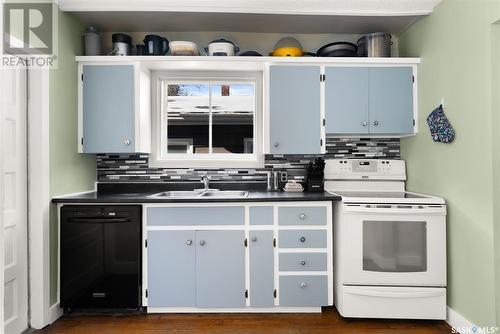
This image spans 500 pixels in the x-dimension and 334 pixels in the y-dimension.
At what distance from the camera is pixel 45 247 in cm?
234

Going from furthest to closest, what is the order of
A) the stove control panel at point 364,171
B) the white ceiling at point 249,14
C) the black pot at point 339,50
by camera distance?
the stove control panel at point 364,171, the black pot at point 339,50, the white ceiling at point 249,14

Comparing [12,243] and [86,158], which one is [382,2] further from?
[12,243]

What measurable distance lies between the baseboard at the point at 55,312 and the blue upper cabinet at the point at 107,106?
4.02ft

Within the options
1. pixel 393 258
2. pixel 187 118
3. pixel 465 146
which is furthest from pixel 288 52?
pixel 393 258

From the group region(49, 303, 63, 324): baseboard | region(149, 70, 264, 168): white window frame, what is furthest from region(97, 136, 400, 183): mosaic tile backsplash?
region(49, 303, 63, 324): baseboard

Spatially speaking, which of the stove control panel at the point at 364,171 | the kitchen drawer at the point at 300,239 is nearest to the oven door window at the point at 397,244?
the kitchen drawer at the point at 300,239

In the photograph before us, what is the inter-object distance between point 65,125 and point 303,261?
2.16 meters

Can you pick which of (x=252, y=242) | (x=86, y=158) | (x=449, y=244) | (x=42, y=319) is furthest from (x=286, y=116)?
(x=42, y=319)

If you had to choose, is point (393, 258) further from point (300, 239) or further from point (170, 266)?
point (170, 266)

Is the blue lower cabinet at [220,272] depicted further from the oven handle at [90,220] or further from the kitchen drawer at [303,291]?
the oven handle at [90,220]

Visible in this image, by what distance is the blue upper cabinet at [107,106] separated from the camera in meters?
2.76

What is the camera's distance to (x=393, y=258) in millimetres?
2393

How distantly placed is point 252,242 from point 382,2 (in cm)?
219

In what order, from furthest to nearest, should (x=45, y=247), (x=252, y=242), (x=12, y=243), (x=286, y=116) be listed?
(x=286, y=116), (x=252, y=242), (x=45, y=247), (x=12, y=243)
